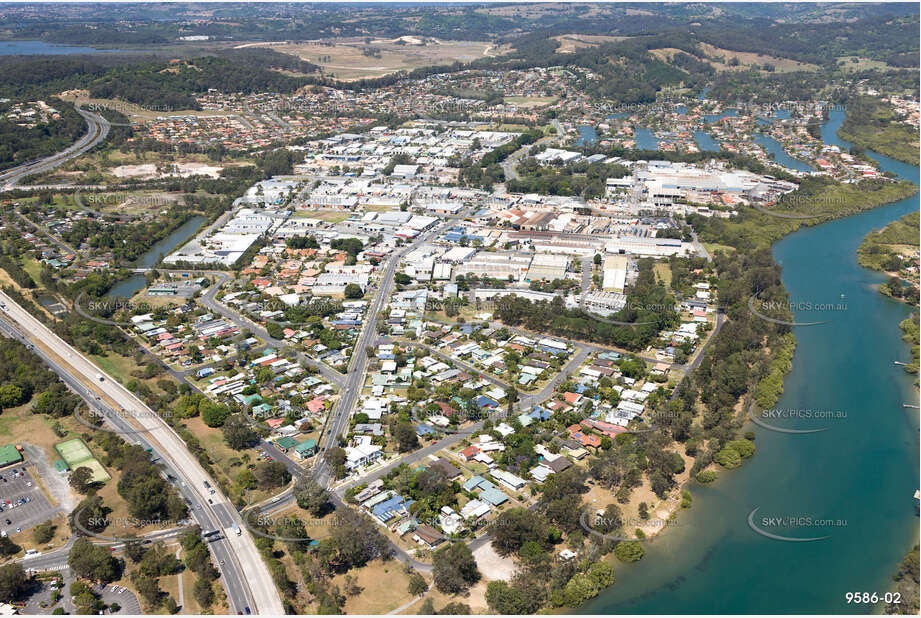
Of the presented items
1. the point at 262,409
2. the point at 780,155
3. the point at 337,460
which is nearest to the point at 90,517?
the point at 262,409

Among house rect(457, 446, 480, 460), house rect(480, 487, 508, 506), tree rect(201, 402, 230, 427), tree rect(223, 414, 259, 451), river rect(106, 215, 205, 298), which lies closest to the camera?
house rect(480, 487, 508, 506)

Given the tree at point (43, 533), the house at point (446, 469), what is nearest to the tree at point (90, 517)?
the tree at point (43, 533)

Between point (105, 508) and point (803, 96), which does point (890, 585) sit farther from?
point (803, 96)

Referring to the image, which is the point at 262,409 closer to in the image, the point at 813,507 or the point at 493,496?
the point at 493,496

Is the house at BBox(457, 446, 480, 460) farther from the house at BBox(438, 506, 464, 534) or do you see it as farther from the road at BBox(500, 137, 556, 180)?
the road at BBox(500, 137, 556, 180)

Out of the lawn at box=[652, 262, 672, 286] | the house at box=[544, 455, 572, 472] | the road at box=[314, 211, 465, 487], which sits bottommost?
the road at box=[314, 211, 465, 487]

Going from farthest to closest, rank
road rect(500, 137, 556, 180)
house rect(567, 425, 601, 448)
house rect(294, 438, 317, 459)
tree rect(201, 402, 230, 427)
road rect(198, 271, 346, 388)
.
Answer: road rect(500, 137, 556, 180)
road rect(198, 271, 346, 388)
tree rect(201, 402, 230, 427)
house rect(567, 425, 601, 448)
house rect(294, 438, 317, 459)

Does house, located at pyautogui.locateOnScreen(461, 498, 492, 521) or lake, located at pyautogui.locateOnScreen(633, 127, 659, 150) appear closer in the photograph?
house, located at pyautogui.locateOnScreen(461, 498, 492, 521)

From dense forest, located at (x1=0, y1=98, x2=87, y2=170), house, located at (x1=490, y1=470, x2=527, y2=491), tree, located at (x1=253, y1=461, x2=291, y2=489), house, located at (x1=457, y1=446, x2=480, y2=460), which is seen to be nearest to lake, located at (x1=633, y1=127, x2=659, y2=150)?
house, located at (x1=457, y1=446, x2=480, y2=460)
